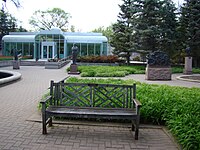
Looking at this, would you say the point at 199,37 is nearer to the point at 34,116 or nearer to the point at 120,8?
the point at 120,8

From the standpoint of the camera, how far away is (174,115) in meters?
5.08

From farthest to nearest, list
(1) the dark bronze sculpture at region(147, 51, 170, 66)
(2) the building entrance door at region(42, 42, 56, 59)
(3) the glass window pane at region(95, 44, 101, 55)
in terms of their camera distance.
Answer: (3) the glass window pane at region(95, 44, 101, 55) < (2) the building entrance door at region(42, 42, 56, 59) < (1) the dark bronze sculpture at region(147, 51, 170, 66)

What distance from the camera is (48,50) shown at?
129ft

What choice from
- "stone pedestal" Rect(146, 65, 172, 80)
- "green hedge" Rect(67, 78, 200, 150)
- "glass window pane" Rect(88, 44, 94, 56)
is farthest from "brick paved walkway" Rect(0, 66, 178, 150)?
"glass window pane" Rect(88, 44, 94, 56)

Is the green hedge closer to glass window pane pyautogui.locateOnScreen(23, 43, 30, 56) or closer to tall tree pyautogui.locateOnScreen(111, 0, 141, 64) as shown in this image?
tall tree pyautogui.locateOnScreen(111, 0, 141, 64)

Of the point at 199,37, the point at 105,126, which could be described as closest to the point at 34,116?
the point at 105,126

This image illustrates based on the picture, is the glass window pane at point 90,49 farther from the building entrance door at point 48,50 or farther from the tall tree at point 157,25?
the tall tree at point 157,25

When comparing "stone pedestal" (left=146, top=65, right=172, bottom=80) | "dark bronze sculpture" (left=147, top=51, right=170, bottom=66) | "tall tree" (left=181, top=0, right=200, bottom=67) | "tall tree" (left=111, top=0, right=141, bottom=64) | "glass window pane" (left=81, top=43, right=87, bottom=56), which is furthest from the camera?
"glass window pane" (left=81, top=43, right=87, bottom=56)

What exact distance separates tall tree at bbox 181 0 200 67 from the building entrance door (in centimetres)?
2151

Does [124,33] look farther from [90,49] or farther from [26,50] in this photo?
[26,50]

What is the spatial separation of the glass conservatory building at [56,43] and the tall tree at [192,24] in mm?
14980

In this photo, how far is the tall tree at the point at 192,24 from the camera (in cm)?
2542

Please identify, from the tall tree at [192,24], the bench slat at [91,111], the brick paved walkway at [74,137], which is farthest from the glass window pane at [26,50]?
the bench slat at [91,111]

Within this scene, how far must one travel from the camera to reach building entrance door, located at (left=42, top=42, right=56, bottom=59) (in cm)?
3897
